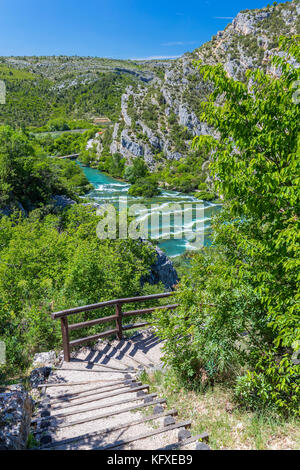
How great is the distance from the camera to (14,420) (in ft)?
10.6

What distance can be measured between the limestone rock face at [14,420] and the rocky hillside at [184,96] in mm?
72876

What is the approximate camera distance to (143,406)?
4031 millimetres

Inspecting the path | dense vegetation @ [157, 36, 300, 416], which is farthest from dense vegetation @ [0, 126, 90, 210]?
dense vegetation @ [157, 36, 300, 416]

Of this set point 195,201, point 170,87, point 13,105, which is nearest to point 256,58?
point 170,87

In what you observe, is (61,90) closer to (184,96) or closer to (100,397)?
(184,96)

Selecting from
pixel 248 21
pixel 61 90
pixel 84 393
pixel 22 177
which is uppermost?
pixel 61 90

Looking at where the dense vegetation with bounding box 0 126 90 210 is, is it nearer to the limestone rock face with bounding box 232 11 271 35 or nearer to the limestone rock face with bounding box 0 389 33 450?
the limestone rock face with bounding box 0 389 33 450

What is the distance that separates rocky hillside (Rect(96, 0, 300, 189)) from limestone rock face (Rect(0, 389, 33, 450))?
72876 millimetres

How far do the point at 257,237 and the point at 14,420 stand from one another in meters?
3.50

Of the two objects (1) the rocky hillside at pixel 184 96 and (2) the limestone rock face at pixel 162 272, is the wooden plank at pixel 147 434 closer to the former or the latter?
→ (2) the limestone rock face at pixel 162 272

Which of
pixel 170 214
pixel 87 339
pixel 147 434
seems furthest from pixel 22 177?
pixel 147 434

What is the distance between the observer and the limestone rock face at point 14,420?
9.94 feet

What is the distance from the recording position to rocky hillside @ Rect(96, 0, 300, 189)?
248ft
